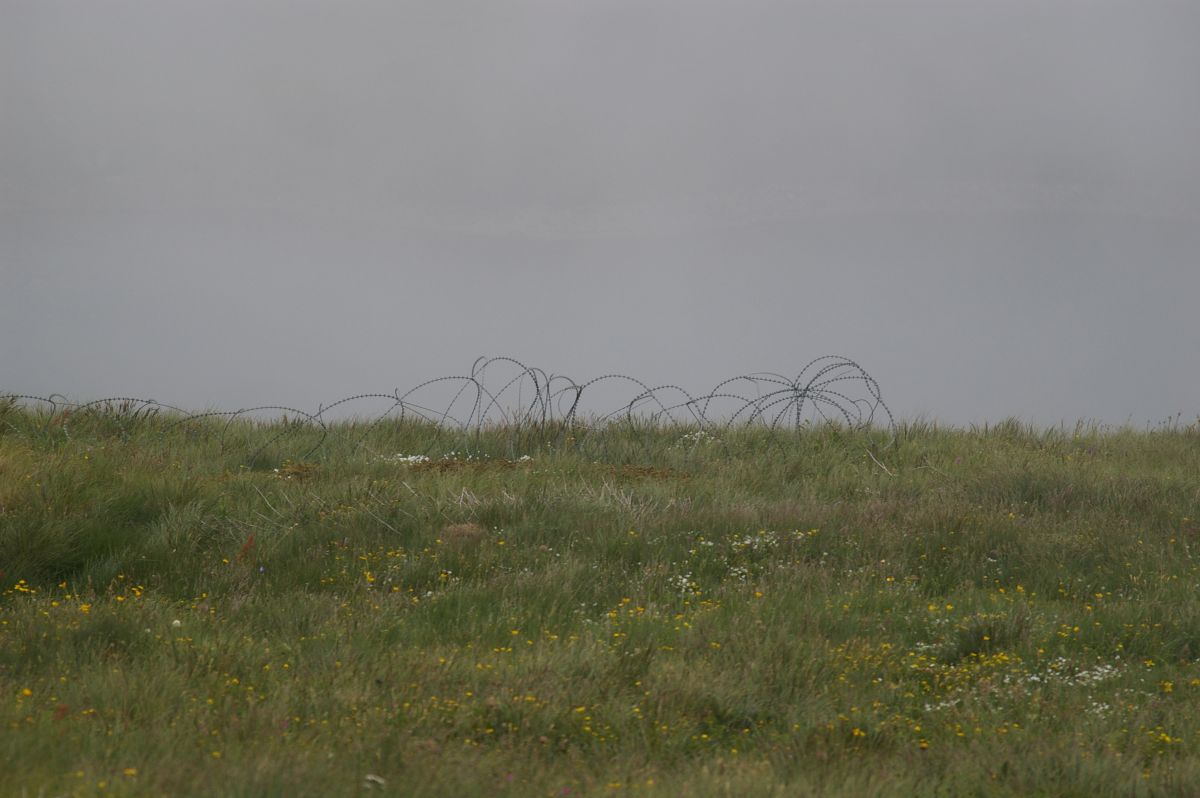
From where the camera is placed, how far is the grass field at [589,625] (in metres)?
4.46

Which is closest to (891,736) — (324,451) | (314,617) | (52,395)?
(314,617)

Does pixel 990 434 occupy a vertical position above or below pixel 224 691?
above

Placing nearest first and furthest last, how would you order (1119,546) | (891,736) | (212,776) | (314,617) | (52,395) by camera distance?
(212,776) < (891,736) < (314,617) < (1119,546) < (52,395)

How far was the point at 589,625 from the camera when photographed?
641 cm

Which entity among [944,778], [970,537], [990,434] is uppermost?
[990,434]

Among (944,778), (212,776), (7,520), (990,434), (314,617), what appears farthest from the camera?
(990,434)

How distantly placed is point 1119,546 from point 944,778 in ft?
15.0

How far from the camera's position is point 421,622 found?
6.40m

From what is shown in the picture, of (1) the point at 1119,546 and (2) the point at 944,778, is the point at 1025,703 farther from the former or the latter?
(1) the point at 1119,546

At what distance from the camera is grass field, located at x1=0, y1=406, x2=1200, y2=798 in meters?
4.46

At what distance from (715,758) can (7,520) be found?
5.58 m

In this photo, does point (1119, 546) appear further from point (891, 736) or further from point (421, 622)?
point (421, 622)

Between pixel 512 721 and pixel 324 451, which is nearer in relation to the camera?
pixel 512 721

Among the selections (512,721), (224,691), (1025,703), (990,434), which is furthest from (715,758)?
(990,434)
